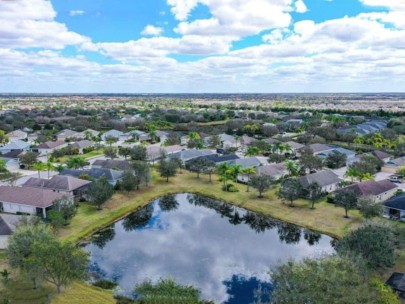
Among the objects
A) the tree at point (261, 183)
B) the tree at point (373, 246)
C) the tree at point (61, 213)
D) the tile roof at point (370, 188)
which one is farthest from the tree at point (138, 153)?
the tree at point (373, 246)

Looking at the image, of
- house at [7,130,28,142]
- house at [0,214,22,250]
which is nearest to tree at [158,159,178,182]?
house at [0,214,22,250]

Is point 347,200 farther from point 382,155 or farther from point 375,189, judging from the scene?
point 382,155

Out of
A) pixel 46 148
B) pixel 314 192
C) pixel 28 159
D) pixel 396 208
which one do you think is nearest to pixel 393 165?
pixel 396 208

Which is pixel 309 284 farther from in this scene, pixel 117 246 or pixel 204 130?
pixel 204 130

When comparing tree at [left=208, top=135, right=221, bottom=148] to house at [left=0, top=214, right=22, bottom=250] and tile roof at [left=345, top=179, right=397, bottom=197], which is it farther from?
house at [left=0, top=214, right=22, bottom=250]

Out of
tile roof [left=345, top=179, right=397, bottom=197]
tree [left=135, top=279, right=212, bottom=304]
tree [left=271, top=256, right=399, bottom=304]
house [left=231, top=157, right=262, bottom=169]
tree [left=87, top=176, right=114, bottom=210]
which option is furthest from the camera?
house [left=231, top=157, right=262, bottom=169]

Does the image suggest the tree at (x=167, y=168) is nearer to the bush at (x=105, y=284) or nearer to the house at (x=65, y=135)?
the bush at (x=105, y=284)
